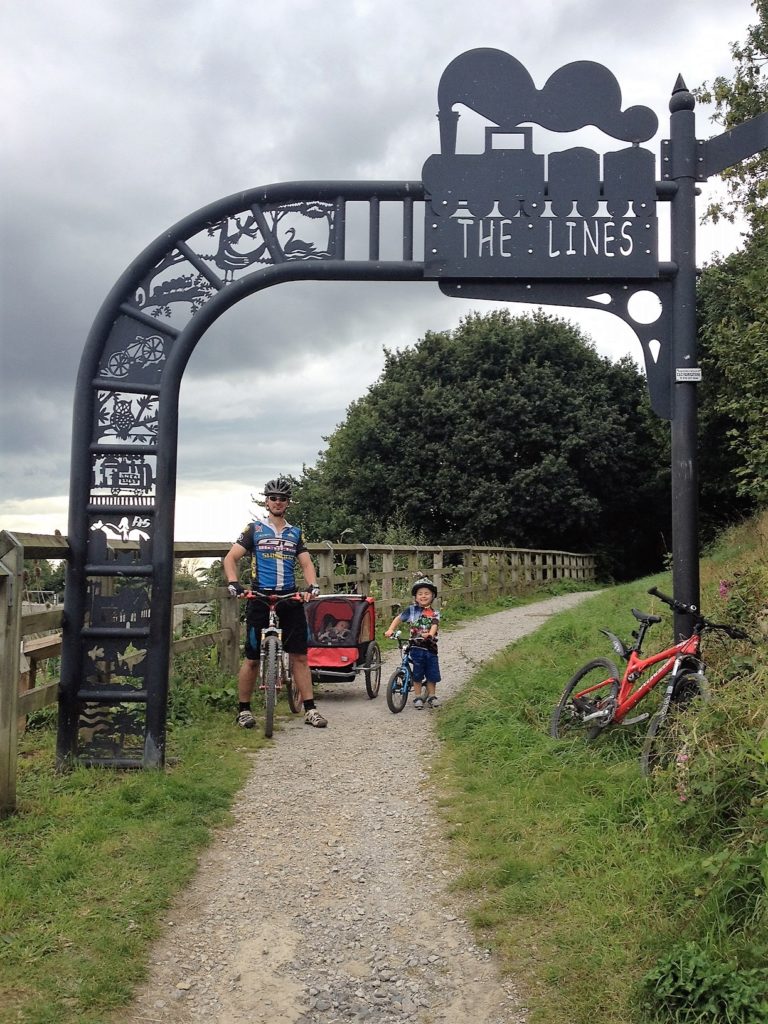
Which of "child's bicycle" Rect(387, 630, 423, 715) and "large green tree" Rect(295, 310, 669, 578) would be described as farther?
"large green tree" Rect(295, 310, 669, 578)

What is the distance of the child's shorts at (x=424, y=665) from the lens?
8.59 meters

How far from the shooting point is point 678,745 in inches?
188

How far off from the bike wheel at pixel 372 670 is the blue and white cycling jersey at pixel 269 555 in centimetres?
190

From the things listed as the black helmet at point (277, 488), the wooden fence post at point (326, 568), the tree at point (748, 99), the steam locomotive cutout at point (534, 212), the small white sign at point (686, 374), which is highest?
the tree at point (748, 99)

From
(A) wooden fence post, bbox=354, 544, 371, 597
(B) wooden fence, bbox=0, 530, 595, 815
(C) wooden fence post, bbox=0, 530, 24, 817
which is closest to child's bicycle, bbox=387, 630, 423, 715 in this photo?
(B) wooden fence, bbox=0, 530, 595, 815

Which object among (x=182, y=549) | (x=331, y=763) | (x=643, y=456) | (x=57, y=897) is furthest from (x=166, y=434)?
(x=643, y=456)

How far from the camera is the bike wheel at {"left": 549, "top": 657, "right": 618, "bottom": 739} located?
238 inches

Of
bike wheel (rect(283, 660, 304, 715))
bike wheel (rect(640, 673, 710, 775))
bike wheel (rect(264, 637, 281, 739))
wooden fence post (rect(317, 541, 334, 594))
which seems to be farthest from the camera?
wooden fence post (rect(317, 541, 334, 594))

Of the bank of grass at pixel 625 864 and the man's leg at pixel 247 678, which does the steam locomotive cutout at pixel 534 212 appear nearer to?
the bank of grass at pixel 625 864

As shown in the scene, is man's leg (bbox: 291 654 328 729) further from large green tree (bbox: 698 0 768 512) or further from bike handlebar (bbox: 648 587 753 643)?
large green tree (bbox: 698 0 768 512)

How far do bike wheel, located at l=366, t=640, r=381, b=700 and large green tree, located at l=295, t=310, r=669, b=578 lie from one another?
62.4 ft

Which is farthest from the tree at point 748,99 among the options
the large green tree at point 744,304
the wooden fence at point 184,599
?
the wooden fence at point 184,599

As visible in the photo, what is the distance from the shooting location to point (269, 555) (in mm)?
7508

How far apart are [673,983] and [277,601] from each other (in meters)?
4.84
